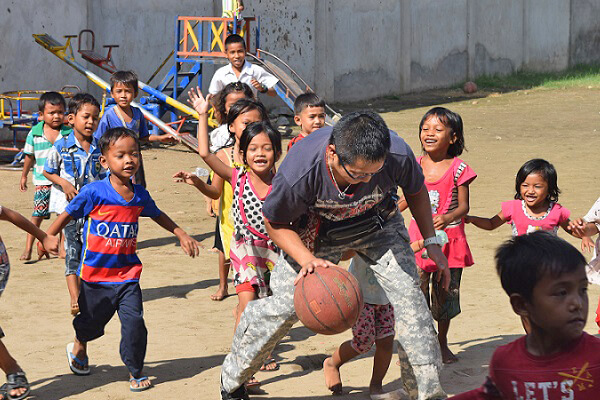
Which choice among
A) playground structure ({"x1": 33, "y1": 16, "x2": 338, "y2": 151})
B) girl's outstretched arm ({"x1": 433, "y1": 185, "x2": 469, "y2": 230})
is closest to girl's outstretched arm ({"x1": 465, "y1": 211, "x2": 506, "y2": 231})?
girl's outstretched arm ({"x1": 433, "y1": 185, "x2": 469, "y2": 230})

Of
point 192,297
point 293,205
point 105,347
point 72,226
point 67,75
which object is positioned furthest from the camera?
point 67,75

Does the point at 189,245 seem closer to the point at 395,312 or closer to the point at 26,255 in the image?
the point at 395,312

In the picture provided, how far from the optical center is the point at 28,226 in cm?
472

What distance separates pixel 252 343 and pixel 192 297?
8.62 ft

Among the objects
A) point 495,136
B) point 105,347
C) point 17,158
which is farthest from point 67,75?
point 105,347

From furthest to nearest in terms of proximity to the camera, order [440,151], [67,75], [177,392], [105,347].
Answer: [67,75]
[105,347]
[440,151]
[177,392]

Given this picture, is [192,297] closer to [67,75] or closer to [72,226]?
[72,226]

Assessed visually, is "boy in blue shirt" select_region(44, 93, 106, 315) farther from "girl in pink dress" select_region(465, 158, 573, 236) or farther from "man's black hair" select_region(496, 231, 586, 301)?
"man's black hair" select_region(496, 231, 586, 301)

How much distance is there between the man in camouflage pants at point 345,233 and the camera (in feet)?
13.7

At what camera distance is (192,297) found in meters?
7.07

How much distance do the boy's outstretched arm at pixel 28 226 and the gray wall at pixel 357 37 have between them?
993 cm

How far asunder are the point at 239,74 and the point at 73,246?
11.2 ft

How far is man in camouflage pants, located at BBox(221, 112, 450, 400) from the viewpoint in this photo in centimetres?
419

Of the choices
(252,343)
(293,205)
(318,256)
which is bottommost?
(252,343)
